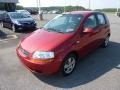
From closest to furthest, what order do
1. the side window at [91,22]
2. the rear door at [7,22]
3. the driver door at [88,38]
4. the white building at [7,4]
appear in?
1. the driver door at [88,38]
2. the side window at [91,22]
3. the rear door at [7,22]
4. the white building at [7,4]

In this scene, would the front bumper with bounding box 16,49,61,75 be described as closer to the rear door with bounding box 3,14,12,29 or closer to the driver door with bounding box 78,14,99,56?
the driver door with bounding box 78,14,99,56

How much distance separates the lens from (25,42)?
17.7 ft

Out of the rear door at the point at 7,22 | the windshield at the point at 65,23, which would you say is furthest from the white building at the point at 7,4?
the windshield at the point at 65,23

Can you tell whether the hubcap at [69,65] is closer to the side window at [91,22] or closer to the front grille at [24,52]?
the front grille at [24,52]

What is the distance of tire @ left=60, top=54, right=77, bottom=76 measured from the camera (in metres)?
4.97

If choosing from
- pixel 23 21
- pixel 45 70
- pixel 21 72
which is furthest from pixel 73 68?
pixel 23 21

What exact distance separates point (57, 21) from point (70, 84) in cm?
243

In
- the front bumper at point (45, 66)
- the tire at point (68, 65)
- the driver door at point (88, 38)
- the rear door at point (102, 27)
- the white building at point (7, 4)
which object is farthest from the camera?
the white building at point (7, 4)

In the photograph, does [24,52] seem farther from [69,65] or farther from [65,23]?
[65,23]

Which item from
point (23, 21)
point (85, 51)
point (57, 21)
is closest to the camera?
point (85, 51)

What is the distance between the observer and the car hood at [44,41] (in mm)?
4848

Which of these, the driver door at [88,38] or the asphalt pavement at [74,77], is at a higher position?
the driver door at [88,38]

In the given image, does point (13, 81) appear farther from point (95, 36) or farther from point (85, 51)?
point (95, 36)

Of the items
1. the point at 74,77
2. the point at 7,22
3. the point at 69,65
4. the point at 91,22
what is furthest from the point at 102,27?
the point at 7,22
